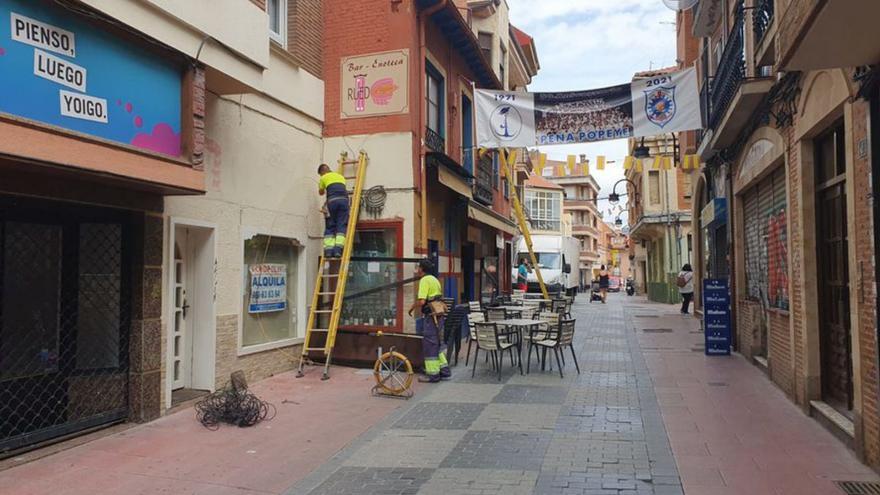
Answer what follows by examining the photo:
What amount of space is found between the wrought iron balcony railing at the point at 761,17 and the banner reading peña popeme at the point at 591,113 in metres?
1.65

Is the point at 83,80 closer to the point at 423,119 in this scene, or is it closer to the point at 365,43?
the point at 365,43

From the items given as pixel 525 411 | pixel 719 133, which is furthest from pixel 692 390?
pixel 719 133

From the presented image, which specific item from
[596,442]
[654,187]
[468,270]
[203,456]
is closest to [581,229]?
[654,187]

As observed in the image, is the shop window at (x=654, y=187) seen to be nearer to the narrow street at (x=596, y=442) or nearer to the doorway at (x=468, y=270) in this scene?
the doorway at (x=468, y=270)

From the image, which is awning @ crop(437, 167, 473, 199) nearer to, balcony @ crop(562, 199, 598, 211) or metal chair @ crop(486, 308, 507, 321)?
metal chair @ crop(486, 308, 507, 321)

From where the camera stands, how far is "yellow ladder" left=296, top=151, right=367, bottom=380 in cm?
966

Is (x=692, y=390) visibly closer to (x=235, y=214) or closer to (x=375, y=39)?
(x=235, y=214)

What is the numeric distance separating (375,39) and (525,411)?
677 centimetres

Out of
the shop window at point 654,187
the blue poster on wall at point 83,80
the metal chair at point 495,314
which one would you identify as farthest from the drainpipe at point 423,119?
the shop window at point 654,187

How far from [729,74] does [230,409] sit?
30.7 feet

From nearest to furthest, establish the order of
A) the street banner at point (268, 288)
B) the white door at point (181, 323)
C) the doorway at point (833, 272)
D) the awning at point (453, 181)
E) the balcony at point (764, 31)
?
1. the doorway at point (833, 272)
2. the white door at point (181, 323)
3. the balcony at point (764, 31)
4. the street banner at point (268, 288)
5. the awning at point (453, 181)

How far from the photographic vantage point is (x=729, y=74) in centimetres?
1061

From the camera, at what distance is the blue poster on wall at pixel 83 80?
491 cm

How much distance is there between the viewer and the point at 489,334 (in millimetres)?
9609
